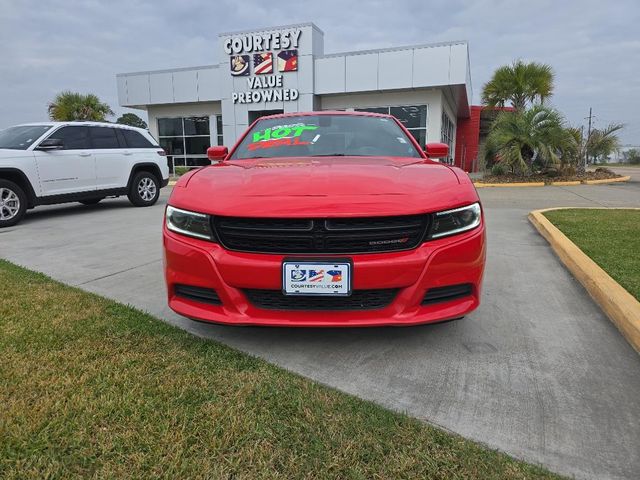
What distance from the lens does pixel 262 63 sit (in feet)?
61.9

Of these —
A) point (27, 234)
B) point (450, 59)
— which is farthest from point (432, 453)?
point (450, 59)

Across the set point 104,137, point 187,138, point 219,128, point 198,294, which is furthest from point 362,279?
point 187,138

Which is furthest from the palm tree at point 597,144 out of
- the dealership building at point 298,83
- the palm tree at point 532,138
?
the dealership building at point 298,83

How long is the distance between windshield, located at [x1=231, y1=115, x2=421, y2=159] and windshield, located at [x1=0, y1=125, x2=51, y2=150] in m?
5.13

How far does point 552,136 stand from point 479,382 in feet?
48.4

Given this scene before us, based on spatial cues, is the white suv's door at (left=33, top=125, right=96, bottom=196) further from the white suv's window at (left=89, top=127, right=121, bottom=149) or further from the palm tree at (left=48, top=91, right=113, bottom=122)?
the palm tree at (left=48, top=91, right=113, bottom=122)

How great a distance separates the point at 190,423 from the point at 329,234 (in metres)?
1.07

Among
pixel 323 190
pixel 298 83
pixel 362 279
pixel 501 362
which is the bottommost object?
pixel 501 362

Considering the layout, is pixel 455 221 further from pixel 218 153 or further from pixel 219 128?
pixel 219 128

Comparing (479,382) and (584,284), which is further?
(584,284)

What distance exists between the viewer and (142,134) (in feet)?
30.6

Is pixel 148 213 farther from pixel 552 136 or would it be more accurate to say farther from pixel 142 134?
pixel 552 136

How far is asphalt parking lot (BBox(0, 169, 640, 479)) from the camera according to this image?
1.86m

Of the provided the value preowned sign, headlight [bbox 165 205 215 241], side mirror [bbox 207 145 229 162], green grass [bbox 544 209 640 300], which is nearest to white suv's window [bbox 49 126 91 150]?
side mirror [bbox 207 145 229 162]
